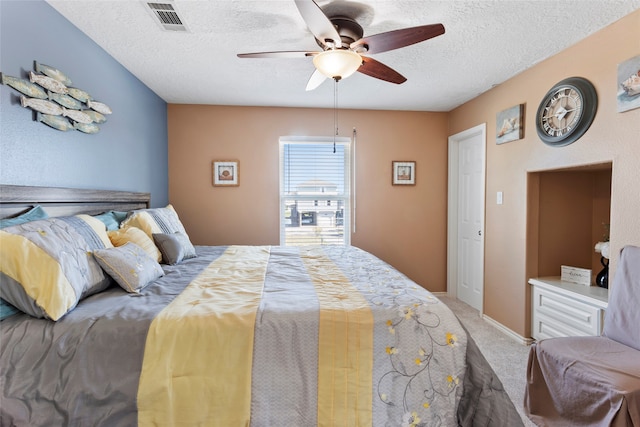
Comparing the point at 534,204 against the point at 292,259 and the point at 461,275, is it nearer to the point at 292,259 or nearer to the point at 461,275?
the point at 461,275

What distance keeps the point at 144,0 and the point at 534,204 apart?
3210mm

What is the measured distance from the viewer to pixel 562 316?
2391 millimetres

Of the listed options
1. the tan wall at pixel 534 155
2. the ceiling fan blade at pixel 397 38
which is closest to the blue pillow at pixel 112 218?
the ceiling fan blade at pixel 397 38

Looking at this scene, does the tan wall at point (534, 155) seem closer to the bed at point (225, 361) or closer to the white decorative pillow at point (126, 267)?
the bed at point (225, 361)

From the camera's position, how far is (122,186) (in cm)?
267

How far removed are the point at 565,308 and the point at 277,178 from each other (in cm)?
299

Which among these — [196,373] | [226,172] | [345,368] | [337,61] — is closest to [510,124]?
[337,61]

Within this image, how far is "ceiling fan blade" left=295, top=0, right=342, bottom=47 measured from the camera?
1.41 meters

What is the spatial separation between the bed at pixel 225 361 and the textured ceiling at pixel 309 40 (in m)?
1.49

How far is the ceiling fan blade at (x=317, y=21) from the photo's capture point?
1.41 metres

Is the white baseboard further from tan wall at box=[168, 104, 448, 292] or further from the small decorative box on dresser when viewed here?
tan wall at box=[168, 104, 448, 292]

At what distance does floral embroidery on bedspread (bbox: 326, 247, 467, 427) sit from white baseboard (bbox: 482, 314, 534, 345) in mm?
1893

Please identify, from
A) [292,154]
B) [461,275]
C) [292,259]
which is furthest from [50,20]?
[461,275]

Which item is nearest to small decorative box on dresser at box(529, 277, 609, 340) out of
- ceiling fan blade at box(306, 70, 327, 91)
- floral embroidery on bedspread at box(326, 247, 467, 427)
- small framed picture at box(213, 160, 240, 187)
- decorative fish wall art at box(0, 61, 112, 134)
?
floral embroidery on bedspread at box(326, 247, 467, 427)
